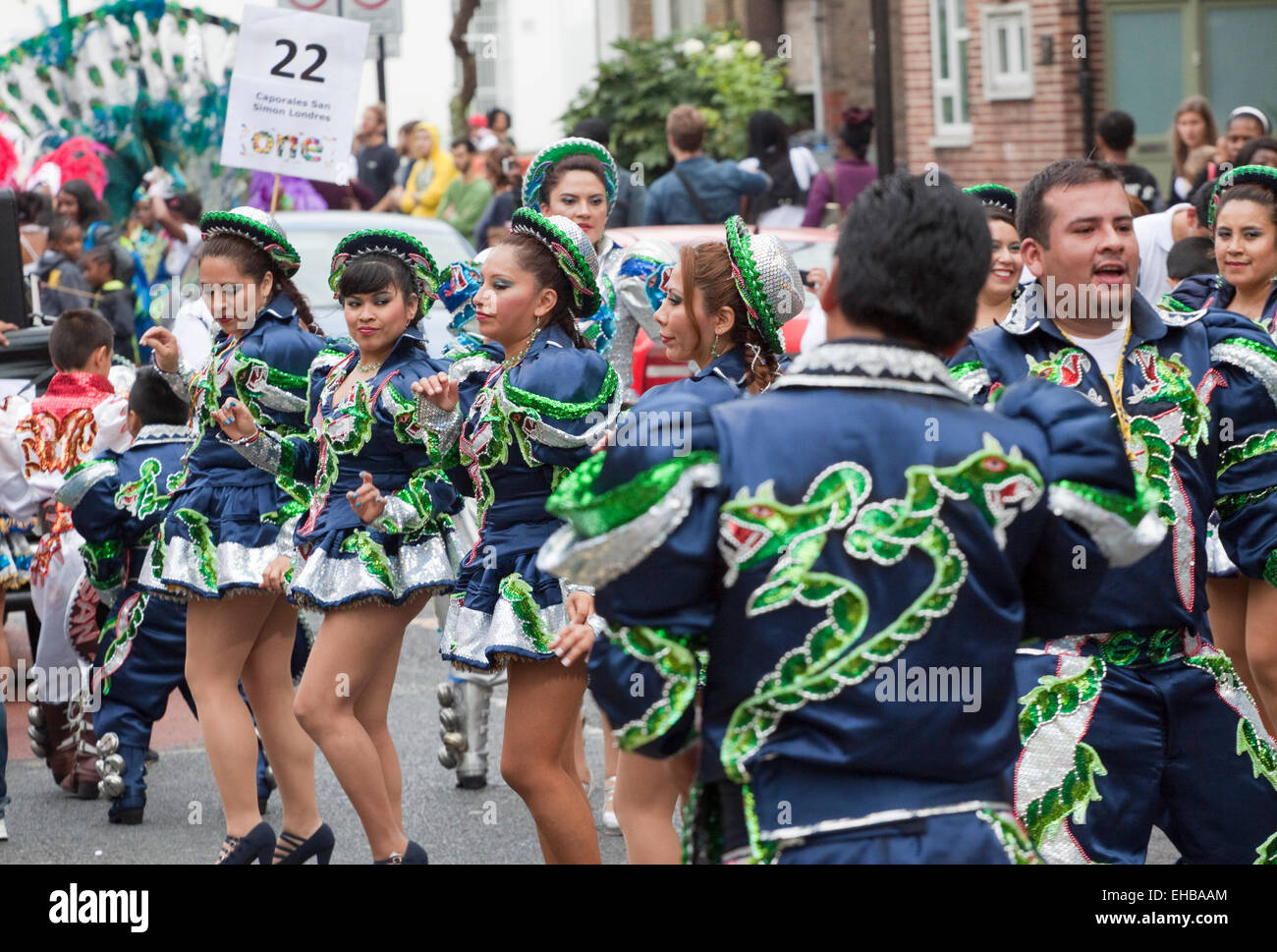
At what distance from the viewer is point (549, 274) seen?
5.32 m

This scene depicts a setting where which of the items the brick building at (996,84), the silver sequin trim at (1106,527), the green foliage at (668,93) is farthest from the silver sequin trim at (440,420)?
the green foliage at (668,93)

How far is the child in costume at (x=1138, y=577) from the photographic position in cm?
385

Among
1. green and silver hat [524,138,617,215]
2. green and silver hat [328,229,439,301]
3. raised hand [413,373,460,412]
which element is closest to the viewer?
raised hand [413,373,460,412]

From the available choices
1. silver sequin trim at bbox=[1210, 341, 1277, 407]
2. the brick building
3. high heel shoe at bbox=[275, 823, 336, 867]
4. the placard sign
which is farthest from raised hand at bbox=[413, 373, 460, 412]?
the brick building

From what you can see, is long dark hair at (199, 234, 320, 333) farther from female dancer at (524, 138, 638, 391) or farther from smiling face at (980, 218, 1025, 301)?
smiling face at (980, 218, 1025, 301)

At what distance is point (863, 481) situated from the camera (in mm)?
2750

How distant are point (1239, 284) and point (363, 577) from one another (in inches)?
116

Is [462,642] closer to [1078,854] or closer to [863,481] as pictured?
[1078,854]

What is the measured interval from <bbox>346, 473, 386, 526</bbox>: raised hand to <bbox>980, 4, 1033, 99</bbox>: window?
1625 centimetres

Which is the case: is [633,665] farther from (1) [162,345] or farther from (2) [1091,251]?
(1) [162,345]

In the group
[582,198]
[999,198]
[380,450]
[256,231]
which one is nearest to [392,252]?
[256,231]

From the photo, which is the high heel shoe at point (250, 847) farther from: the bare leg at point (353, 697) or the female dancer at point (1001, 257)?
the female dancer at point (1001, 257)

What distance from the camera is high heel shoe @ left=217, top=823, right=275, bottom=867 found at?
5.88m
